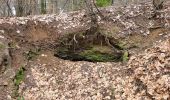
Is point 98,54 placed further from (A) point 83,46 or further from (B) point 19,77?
(B) point 19,77

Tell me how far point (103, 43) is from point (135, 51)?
111 centimetres

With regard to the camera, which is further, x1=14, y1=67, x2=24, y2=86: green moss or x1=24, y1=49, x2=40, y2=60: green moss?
x1=24, y1=49, x2=40, y2=60: green moss

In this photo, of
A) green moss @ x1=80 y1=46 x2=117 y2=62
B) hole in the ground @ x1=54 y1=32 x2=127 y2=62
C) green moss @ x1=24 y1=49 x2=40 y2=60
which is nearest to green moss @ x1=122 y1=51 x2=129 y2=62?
green moss @ x1=80 y1=46 x2=117 y2=62

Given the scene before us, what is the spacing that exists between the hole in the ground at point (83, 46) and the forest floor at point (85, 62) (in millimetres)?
120

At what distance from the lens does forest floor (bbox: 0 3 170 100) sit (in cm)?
695

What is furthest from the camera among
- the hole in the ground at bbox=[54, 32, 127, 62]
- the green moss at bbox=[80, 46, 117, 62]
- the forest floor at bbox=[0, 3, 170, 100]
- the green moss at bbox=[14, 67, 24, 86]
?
the hole in the ground at bbox=[54, 32, 127, 62]

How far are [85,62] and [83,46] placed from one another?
32.3 inches

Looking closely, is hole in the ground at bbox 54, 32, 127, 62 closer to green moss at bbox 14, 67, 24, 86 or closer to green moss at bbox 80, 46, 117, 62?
green moss at bbox 80, 46, 117, 62

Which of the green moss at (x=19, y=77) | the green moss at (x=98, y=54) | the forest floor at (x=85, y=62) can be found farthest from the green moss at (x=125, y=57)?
the green moss at (x=19, y=77)

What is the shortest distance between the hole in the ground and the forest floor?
4.7 inches

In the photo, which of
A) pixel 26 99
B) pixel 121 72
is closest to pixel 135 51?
pixel 121 72

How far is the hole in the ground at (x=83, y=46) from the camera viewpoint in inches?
353

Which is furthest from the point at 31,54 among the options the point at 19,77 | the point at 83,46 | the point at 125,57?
the point at 125,57

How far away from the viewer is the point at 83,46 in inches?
362
